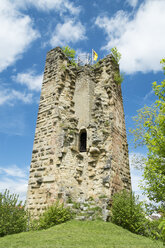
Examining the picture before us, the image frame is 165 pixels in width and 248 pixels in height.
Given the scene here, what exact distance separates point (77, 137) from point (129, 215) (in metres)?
4.55

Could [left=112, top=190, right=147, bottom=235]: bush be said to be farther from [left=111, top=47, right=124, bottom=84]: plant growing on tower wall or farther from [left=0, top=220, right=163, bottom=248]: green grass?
[left=111, top=47, right=124, bottom=84]: plant growing on tower wall

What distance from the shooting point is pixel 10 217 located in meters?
7.13

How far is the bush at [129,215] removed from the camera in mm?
7391

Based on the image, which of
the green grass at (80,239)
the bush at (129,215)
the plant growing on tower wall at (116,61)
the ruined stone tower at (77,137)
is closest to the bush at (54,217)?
the green grass at (80,239)

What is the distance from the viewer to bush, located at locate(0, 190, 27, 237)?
22.9ft

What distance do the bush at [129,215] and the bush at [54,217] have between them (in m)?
1.92

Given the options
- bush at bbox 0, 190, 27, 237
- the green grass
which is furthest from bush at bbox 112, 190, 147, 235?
bush at bbox 0, 190, 27, 237

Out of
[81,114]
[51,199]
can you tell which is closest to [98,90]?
[81,114]

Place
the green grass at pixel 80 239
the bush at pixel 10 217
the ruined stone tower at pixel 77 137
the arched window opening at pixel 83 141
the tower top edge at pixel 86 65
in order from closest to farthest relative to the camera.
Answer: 1. the green grass at pixel 80 239
2. the bush at pixel 10 217
3. the ruined stone tower at pixel 77 137
4. the arched window opening at pixel 83 141
5. the tower top edge at pixel 86 65

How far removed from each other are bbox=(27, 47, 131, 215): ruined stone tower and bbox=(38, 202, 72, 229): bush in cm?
65

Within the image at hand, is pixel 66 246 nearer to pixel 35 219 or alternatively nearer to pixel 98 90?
pixel 35 219

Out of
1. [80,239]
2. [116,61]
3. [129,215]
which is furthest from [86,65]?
[80,239]

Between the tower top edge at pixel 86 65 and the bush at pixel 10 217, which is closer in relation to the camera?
the bush at pixel 10 217

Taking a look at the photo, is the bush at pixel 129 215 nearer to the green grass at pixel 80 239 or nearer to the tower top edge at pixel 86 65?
the green grass at pixel 80 239
